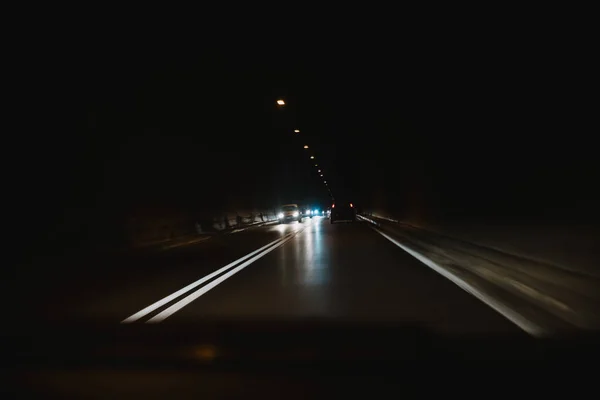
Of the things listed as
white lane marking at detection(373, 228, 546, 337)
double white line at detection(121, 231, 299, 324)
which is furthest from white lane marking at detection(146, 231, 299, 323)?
white lane marking at detection(373, 228, 546, 337)

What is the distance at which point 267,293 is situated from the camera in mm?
12188

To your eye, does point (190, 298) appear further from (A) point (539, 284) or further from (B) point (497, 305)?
(A) point (539, 284)

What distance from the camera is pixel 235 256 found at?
21812 millimetres

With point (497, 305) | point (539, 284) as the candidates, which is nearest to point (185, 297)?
point (497, 305)

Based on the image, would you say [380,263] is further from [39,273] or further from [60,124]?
[60,124]

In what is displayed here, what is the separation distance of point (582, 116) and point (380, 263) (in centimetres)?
1268

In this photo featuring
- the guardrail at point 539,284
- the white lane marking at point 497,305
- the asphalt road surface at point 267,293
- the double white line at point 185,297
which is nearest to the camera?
the white lane marking at point 497,305

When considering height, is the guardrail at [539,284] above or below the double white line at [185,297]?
below

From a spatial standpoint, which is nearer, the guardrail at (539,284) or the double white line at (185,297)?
the guardrail at (539,284)

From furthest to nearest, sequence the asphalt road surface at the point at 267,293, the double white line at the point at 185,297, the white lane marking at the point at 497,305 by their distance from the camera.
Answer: the double white line at the point at 185,297, the asphalt road surface at the point at 267,293, the white lane marking at the point at 497,305

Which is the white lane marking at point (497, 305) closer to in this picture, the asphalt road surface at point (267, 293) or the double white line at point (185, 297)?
the asphalt road surface at point (267, 293)

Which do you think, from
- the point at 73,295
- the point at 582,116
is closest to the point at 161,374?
the point at 73,295

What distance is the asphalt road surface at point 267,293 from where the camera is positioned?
9.67 meters

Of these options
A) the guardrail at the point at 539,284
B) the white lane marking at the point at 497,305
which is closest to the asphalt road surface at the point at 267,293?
the white lane marking at the point at 497,305
